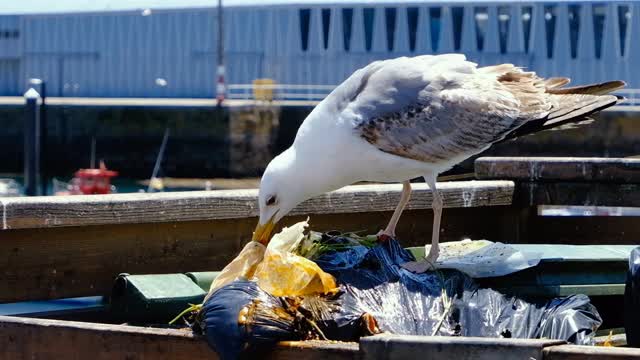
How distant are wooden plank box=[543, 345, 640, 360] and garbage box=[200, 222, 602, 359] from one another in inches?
30.4

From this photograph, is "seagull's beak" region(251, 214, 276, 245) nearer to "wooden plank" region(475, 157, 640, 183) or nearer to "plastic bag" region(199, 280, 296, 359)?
"plastic bag" region(199, 280, 296, 359)

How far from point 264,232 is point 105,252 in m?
0.86

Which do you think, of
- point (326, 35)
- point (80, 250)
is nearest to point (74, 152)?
point (326, 35)

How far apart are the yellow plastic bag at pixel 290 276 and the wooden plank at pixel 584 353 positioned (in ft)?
3.53

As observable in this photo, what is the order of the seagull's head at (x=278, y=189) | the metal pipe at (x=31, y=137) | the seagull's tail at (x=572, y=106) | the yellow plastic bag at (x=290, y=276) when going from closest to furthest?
the yellow plastic bag at (x=290, y=276) < the seagull's head at (x=278, y=189) < the seagull's tail at (x=572, y=106) < the metal pipe at (x=31, y=137)

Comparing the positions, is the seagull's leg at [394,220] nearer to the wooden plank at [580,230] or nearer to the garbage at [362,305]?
the garbage at [362,305]

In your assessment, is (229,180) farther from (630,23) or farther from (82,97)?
(630,23)

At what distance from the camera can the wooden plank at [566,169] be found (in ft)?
23.0

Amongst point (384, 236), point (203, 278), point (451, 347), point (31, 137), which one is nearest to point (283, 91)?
point (31, 137)

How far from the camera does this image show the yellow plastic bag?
4.44 meters

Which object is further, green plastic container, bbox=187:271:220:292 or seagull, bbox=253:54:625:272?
green plastic container, bbox=187:271:220:292

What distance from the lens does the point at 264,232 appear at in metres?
5.35

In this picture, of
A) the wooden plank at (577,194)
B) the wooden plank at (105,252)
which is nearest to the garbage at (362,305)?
the wooden plank at (105,252)

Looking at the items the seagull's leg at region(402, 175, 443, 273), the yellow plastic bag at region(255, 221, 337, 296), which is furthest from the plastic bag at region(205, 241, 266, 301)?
the seagull's leg at region(402, 175, 443, 273)
